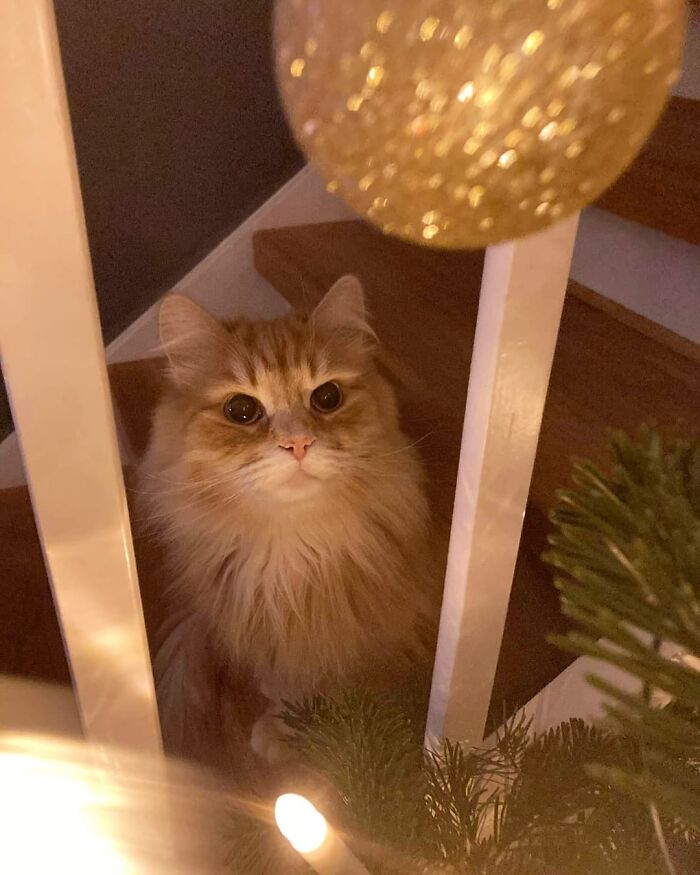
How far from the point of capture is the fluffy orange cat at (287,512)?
1208 mm

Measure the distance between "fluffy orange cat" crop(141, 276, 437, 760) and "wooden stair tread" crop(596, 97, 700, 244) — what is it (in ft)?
1.68

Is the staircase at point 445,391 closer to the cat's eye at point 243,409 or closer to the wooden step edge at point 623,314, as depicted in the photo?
the wooden step edge at point 623,314

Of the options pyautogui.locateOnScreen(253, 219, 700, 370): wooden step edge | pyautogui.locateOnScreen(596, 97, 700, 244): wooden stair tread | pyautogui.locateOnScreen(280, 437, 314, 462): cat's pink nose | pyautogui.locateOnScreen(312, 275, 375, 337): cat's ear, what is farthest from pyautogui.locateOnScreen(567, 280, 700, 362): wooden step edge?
pyautogui.locateOnScreen(280, 437, 314, 462): cat's pink nose

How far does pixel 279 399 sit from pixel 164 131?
3.16 feet

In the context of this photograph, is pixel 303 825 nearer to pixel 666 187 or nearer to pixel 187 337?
pixel 187 337

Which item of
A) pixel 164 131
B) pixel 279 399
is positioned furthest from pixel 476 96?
pixel 164 131

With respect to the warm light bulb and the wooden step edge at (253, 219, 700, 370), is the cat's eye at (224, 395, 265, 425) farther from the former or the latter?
the warm light bulb

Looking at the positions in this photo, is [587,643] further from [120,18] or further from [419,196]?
[120,18]

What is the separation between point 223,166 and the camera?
1.97 m

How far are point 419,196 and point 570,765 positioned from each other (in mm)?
554

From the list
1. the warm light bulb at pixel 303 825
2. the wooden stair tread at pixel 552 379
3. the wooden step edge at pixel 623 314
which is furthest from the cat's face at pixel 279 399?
the warm light bulb at pixel 303 825

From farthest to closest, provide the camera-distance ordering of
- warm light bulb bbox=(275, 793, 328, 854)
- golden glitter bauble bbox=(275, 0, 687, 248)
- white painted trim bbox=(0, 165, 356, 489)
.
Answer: white painted trim bbox=(0, 165, 356, 489), warm light bulb bbox=(275, 793, 328, 854), golden glitter bauble bbox=(275, 0, 687, 248)

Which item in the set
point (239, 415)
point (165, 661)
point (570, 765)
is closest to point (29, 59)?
point (570, 765)

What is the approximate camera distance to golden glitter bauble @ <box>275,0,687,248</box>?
1.02 feet
